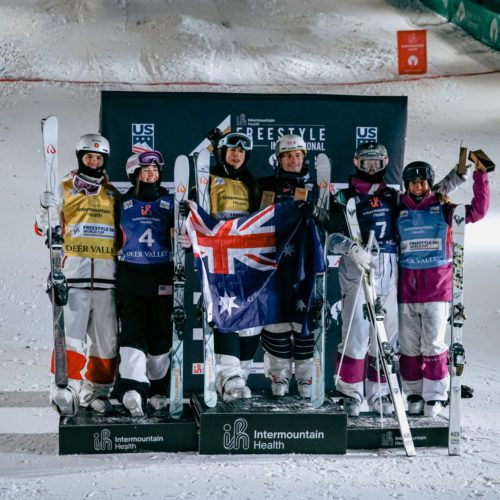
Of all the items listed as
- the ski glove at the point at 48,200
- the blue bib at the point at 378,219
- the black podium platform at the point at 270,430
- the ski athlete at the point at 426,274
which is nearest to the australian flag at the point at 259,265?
the blue bib at the point at 378,219

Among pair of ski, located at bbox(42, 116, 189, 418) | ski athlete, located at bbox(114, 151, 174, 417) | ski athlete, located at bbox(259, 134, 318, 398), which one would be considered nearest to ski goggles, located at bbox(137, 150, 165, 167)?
ski athlete, located at bbox(114, 151, 174, 417)

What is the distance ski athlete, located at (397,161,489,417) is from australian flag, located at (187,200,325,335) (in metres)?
0.62

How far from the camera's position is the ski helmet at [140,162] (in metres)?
5.84

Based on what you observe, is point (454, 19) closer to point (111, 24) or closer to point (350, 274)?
point (111, 24)

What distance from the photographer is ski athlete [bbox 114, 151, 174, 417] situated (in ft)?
19.0

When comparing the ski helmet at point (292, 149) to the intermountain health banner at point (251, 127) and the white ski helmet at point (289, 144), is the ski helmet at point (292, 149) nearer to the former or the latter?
the white ski helmet at point (289, 144)

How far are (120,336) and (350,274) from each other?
1491mm

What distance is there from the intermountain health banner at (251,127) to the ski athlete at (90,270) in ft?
1.80

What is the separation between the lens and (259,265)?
5875mm

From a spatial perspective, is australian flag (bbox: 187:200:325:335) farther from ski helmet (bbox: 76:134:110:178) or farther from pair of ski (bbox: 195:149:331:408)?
ski helmet (bbox: 76:134:110:178)

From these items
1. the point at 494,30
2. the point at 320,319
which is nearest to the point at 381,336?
the point at 320,319

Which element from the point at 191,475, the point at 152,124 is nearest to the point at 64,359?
the point at 191,475

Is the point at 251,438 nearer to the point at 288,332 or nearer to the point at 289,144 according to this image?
the point at 288,332

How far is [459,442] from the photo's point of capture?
5.60m
